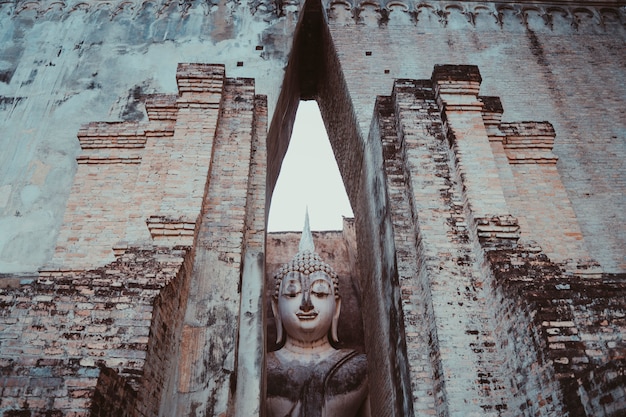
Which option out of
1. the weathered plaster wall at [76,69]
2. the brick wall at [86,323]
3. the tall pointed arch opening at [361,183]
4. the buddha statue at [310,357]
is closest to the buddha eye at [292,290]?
the buddha statue at [310,357]

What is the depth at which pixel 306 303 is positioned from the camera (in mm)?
7387

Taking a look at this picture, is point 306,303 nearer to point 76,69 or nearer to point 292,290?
point 292,290

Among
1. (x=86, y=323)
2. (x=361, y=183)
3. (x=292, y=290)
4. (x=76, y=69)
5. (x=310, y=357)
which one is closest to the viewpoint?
(x=86, y=323)

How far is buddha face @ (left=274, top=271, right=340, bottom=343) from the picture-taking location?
289 inches

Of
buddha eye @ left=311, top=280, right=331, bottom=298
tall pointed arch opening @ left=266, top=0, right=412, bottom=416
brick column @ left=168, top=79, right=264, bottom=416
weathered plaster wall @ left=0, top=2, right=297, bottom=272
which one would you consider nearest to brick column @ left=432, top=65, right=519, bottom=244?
tall pointed arch opening @ left=266, top=0, right=412, bottom=416

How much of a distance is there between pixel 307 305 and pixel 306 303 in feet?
0.11

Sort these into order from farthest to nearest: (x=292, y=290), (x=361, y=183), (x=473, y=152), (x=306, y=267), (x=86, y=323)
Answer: (x=361, y=183), (x=306, y=267), (x=292, y=290), (x=473, y=152), (x=86, y=323)

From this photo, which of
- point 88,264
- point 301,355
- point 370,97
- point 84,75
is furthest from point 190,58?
point 301,355

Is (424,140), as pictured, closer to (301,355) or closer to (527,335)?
(527,335)

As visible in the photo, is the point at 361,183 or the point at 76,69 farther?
the point at 76,69

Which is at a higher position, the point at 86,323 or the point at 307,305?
the point at 307,305

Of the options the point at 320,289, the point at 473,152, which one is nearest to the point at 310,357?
the point at 320,289

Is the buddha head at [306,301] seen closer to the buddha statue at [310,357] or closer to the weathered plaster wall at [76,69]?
the buddha statue at [310,357]

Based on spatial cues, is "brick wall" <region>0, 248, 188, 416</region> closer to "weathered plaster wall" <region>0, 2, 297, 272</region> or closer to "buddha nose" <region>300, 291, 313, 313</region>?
"weathered plaster wall" <region>0, 2, 297, 272</region>
